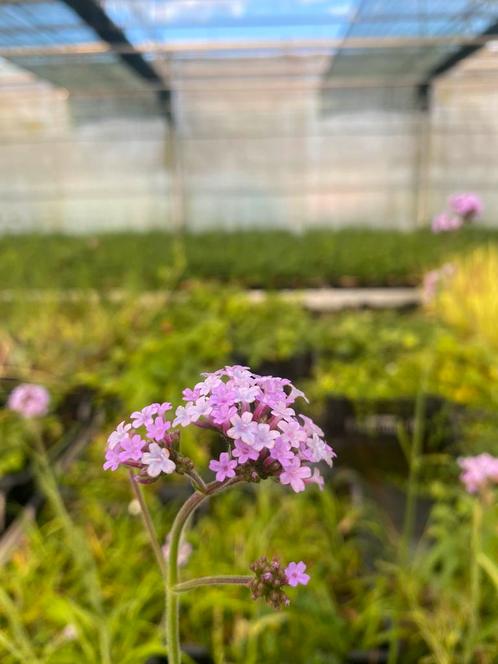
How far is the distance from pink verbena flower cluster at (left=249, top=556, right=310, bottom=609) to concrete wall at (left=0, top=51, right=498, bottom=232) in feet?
26.6

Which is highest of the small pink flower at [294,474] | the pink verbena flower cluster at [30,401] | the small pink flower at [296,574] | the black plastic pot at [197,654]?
the small pink flower at [294,474]

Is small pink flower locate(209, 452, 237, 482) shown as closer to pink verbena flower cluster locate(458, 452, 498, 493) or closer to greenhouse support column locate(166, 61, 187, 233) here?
pink verbena flower cluster locate(458, 452, 498, 493)

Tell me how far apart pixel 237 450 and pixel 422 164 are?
8.47 metres

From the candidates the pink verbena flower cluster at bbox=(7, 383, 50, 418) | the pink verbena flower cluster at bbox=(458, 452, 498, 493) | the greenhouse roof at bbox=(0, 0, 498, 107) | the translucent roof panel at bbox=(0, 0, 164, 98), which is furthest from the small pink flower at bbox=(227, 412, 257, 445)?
the greenhouse roof at bbox=(0, 0, 498, 107)

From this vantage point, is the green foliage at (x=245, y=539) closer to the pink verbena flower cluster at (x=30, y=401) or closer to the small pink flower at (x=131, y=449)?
the pink verbena flower cluster at (x=30, y=401)

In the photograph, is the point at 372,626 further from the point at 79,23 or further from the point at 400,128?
the point at 400,128

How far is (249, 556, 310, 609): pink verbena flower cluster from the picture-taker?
0.54 meters

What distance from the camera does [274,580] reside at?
0.55 m

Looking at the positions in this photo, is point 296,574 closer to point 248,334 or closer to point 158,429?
point 158,429

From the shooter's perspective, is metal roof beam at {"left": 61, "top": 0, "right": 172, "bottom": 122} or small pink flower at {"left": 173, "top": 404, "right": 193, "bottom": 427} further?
metal roof beam at {"left": 61, "top": 0, "right": 172, "bottom": 122}

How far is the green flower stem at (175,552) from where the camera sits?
565mm

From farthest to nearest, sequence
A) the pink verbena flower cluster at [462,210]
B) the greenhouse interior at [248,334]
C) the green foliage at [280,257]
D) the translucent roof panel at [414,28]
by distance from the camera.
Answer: the green foliage at [280,257], the translucent roof panel at [414,28], the pink verbena flower cluster at [462,210], the greenhouse interior at [248,334]

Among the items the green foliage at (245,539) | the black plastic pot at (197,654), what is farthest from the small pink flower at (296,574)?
the black plastic pot at (197,654)

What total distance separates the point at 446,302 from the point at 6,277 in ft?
10.3
